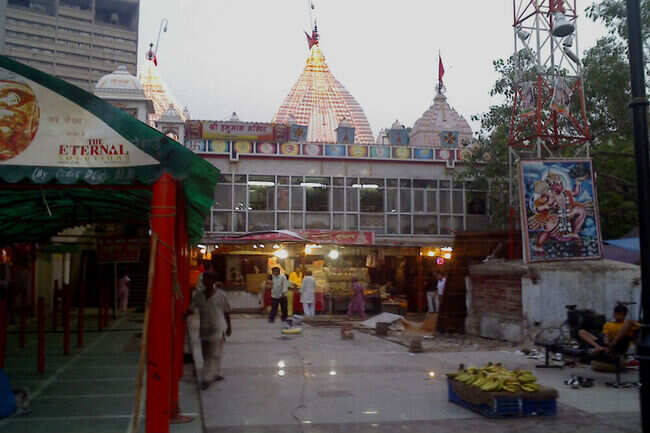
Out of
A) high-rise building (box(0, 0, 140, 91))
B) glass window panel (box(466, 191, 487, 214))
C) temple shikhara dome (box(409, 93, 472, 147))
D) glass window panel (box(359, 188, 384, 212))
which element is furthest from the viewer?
high-rise building (box(0, 0, 140, 91))

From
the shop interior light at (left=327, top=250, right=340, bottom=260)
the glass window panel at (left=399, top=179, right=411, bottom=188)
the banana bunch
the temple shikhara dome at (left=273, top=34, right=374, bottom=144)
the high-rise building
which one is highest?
the high-rise building

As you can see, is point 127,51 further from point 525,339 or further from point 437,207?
point 525,339

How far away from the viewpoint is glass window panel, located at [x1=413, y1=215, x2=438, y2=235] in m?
28.8

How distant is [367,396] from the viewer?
328 inches

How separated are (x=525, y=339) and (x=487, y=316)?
176 centimetres

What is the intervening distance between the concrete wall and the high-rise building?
7610 centimetres

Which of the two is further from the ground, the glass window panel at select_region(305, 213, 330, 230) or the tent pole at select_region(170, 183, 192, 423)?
the glass window panel at select_region(305, 213, 330, 230)

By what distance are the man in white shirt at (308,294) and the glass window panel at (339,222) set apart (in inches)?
344

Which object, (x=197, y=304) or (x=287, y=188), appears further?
(x=287, y=188)

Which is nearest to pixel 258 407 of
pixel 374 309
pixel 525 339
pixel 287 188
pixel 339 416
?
pixel 339 416

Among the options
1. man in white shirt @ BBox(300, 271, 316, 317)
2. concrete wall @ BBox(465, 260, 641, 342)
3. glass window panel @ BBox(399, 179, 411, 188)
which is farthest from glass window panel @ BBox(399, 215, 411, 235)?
concrete wall @ BBox(465, 260, 641, 342)

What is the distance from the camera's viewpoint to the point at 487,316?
14758 mm

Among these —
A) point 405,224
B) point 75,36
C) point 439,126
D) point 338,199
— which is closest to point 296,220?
point 338,199

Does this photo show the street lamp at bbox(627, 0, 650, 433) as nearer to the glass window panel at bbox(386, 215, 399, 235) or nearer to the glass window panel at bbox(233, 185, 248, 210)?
the glass window panel at bbox(233, 185, 248, 210)
